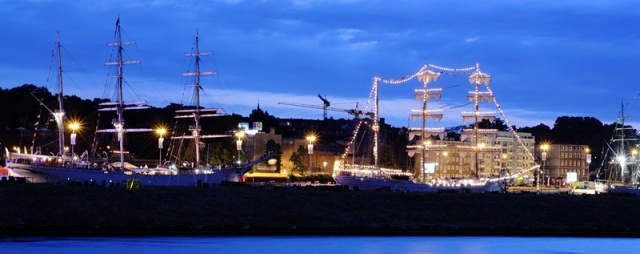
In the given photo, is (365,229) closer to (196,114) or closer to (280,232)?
(280,232)

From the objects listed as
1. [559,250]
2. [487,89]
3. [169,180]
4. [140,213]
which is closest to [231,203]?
[140,213]

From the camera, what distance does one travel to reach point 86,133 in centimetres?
17175

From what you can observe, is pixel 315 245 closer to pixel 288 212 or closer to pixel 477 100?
pixel 288 212

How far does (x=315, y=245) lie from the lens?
230 ft

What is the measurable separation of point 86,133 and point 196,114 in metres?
39.9

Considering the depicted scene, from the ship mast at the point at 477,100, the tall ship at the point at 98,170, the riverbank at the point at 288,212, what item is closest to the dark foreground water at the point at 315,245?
the riverbank at the point at 288,212

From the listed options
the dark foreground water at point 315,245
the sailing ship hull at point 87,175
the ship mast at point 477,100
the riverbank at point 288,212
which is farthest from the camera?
the ship mast at point 477,100

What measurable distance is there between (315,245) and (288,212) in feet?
52.1

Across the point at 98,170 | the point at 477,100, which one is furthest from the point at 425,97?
the point at 98,170

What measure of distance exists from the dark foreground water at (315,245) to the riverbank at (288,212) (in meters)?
4.39

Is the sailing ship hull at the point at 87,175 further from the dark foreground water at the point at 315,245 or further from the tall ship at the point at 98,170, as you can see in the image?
the dark foreground water at the point at 315,245

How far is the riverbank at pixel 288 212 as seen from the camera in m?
77.1

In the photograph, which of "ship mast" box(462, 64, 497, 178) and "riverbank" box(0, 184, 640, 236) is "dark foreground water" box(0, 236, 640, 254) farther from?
"ship mast" box(462, 64, 497, 178)

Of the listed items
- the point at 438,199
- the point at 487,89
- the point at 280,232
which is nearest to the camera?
the point at 280,232
